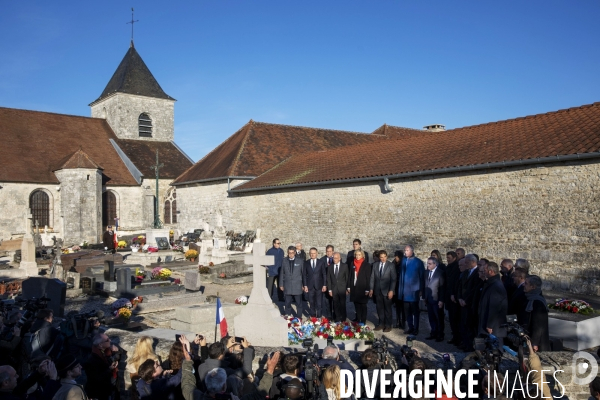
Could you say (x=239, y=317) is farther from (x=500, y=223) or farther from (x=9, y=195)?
(x=9, y=195)

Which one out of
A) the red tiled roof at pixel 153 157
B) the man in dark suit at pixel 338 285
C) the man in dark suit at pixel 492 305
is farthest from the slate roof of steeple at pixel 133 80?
the man in dark suit at pixel 492 305

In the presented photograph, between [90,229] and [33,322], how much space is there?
2328 cm

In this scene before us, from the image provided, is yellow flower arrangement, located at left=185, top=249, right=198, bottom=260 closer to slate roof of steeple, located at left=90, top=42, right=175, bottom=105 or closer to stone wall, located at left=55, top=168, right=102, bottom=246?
stone wall, located at left=55, top=168, right=102, bottom=246

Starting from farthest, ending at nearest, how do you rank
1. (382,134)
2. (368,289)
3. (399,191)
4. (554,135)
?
(382,134) → (399,191) → (554,135) → (368,289)

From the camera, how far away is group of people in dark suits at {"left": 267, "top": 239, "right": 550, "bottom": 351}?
6109mm

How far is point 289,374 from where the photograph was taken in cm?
412

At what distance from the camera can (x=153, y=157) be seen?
3359 centimetres

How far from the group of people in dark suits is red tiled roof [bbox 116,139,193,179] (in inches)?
897

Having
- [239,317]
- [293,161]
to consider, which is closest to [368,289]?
[239,317]

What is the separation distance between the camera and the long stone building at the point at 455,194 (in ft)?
38.3

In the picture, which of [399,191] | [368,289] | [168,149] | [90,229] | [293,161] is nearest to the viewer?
[368,289]

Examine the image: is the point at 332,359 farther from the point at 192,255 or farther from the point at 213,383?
the point at 192,255

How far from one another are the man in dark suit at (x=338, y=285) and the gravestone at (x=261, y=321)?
2202mm

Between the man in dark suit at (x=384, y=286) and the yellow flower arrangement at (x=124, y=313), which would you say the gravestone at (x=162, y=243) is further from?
the man in dark suit at (x=384, y=286)
